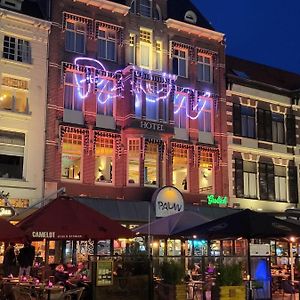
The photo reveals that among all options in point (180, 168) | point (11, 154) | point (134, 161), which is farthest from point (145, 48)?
point (11, 154)

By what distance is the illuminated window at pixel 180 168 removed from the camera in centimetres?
2814

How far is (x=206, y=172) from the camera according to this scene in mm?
29047

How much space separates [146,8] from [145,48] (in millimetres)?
2334

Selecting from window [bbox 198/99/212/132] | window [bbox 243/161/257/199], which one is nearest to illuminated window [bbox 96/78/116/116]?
window [bbox 198/99/212/132]

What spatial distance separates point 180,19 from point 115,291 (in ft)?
66.4

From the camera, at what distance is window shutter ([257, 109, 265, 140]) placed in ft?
102

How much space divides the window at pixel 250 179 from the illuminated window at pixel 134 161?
696cm

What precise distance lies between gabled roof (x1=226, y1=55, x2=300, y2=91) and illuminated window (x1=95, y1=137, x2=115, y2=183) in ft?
29.5

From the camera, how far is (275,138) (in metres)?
32.0

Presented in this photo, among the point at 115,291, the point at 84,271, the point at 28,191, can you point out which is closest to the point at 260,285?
the point at 115,291

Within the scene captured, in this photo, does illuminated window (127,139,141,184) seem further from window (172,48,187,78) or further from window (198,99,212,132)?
window (172,48,187,78)

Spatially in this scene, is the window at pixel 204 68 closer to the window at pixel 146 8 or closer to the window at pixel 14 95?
the window at pixel 146 8

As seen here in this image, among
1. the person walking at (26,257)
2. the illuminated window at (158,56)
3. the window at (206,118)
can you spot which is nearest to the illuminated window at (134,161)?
the illuminated window at (158,56)

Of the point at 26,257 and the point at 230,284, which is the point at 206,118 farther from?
the point at 230,284
